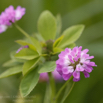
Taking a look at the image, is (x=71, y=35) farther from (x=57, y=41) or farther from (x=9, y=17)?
(x=9, y=17)

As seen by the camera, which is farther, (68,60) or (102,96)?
(102,96)

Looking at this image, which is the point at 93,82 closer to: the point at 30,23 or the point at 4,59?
the point at 4,59

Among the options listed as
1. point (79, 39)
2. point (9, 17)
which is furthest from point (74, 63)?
point (79, 39)

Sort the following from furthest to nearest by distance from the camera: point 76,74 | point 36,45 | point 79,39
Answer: point 79,39 < point 36,45 < point 76,74

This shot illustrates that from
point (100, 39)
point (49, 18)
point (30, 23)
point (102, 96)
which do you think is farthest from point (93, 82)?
point (30, 23)

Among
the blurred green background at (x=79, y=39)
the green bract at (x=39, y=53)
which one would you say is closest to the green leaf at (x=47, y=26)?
the green bract at (x=39, y=53)

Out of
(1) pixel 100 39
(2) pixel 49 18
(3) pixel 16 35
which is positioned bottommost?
(2) pixel 49 18

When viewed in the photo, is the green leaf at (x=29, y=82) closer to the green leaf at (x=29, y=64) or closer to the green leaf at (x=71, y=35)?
the green leaf at (x=29, y=64)

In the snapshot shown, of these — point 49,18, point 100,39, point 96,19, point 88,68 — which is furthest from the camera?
point 96,19
